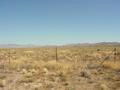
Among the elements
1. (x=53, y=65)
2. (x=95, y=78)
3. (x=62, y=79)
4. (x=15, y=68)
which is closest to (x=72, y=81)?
(x=62, y=79)

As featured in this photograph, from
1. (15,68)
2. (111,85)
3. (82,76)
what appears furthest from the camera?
(15,68)

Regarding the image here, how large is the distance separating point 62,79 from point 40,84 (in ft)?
6.52

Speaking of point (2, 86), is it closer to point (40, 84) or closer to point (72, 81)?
point (40, 84)

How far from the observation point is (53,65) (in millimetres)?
22438

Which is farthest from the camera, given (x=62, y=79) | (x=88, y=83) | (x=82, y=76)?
(x=82, y=76)

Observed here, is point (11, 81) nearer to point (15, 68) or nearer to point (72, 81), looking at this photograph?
point (72, 81)

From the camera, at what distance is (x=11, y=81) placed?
631 inches

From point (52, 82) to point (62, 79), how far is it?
3.24 ft

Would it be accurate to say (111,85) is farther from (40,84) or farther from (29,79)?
(29,79)

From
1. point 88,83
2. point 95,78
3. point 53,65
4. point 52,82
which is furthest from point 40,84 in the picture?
point 53,65

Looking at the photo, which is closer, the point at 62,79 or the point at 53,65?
the point at 62,79

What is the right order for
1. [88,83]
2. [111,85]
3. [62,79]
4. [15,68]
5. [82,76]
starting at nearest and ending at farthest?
[111,85] → [88,83] → [62,79] → [82,76] → [15,68]

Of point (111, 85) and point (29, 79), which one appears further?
point (29, 79)

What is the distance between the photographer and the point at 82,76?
57.4 feet
